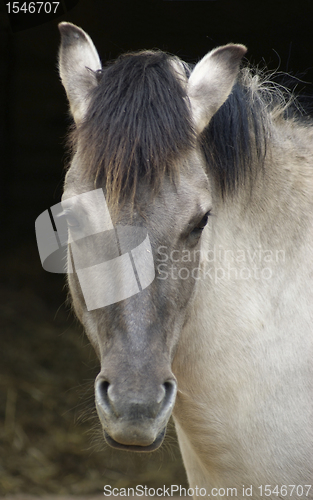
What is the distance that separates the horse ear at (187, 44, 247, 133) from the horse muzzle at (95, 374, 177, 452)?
1.04 m

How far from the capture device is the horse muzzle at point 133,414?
4.98 ft

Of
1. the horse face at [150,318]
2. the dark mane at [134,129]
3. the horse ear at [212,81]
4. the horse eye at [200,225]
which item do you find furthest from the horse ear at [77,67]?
the horse eye at [200,225]

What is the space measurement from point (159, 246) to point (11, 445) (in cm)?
395

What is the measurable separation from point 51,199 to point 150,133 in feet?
Answer: 12.2

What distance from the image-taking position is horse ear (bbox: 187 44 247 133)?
1935 millimetres

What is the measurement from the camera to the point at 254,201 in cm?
211

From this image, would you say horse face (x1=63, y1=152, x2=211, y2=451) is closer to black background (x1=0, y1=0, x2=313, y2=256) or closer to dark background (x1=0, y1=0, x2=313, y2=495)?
black background (x1=0, y1=0, x2=313, y2=256)

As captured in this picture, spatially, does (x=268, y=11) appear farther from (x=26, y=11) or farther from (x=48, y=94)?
(x=48, y=94)

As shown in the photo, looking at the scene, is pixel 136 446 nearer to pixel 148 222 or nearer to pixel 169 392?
pixel 169 392

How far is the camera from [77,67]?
6.70 feet

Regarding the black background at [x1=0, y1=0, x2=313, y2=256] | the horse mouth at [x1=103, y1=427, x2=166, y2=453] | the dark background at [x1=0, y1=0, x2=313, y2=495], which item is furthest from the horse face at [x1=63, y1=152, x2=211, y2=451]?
the dark background at [x1=0, y1=0, x2=313, y2=495]

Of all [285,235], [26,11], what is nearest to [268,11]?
[26,11]

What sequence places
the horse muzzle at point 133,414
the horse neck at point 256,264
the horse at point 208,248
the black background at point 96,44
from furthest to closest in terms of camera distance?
the black background at point 96,44
the horse neck at point 256,264
the horse at point 208,248
the horse muzzle at point 133,414

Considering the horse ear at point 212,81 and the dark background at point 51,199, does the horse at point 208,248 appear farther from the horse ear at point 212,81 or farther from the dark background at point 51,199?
the dark background at point 51,199
